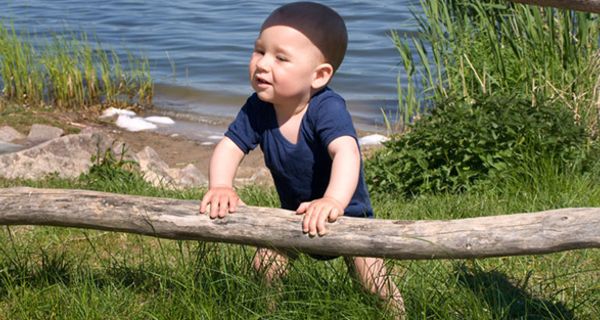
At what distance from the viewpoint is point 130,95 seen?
12.9 m

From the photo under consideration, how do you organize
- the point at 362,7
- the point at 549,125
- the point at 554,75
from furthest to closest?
1. the point at 362,7
2. the point at 554,75
3. the point at 549,125

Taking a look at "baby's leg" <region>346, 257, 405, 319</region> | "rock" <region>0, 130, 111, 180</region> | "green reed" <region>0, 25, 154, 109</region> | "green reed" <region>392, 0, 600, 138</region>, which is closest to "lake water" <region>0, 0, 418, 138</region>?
"green reed" <region>0, 25, 154, 109</region>

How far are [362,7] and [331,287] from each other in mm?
14282

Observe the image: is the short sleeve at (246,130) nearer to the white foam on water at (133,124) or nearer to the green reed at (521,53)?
the green reed at (521,53)

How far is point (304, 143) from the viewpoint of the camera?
13.6 ft

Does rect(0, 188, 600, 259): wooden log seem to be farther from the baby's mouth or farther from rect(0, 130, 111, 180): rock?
rect(0, 130, 111, 180): rock

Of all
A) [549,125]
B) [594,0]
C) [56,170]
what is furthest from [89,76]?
[594,0]

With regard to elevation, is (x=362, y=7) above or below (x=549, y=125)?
below

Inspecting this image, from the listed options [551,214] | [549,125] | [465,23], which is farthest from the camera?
[465,23]

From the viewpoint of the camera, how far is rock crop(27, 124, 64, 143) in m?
10.3

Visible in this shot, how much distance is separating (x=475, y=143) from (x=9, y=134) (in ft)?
16.6

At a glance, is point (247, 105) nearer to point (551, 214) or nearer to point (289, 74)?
point (289, 74)

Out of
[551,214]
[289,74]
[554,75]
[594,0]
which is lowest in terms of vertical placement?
[554,75]

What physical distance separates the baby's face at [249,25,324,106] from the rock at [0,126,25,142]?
6535 mm
